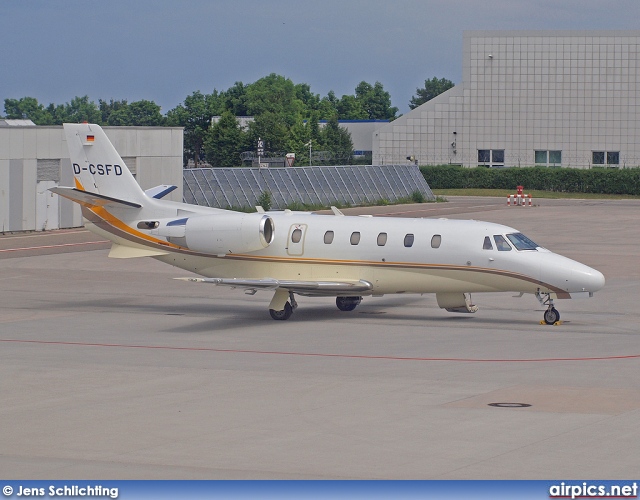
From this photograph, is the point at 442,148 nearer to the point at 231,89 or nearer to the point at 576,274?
the point at 231,89

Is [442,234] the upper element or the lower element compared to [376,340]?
upper

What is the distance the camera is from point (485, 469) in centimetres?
1438

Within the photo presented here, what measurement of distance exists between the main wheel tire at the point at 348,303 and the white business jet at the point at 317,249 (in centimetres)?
3

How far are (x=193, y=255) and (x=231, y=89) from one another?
139488 mm

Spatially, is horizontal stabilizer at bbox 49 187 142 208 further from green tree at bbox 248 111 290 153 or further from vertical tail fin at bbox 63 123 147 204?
green tree at bbox 248 111 290 153

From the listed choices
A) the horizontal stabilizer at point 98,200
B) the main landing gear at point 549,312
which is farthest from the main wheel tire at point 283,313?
the main landing gear at point 549,312

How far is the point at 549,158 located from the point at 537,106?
221 inches

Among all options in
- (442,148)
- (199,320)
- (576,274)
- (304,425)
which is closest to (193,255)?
(199,320)

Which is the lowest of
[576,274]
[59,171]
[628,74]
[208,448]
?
[208,448]

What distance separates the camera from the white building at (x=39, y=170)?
55.2 meters

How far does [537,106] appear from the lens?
4601 inches

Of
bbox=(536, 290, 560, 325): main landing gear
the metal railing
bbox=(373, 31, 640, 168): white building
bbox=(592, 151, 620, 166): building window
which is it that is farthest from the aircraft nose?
bbox=(592, 151, 620, 166): building window

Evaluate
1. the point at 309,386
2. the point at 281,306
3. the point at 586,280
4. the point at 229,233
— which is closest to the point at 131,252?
the point at 229,233

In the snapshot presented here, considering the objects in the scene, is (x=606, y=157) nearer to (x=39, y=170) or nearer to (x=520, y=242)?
(x=39, y=170)
